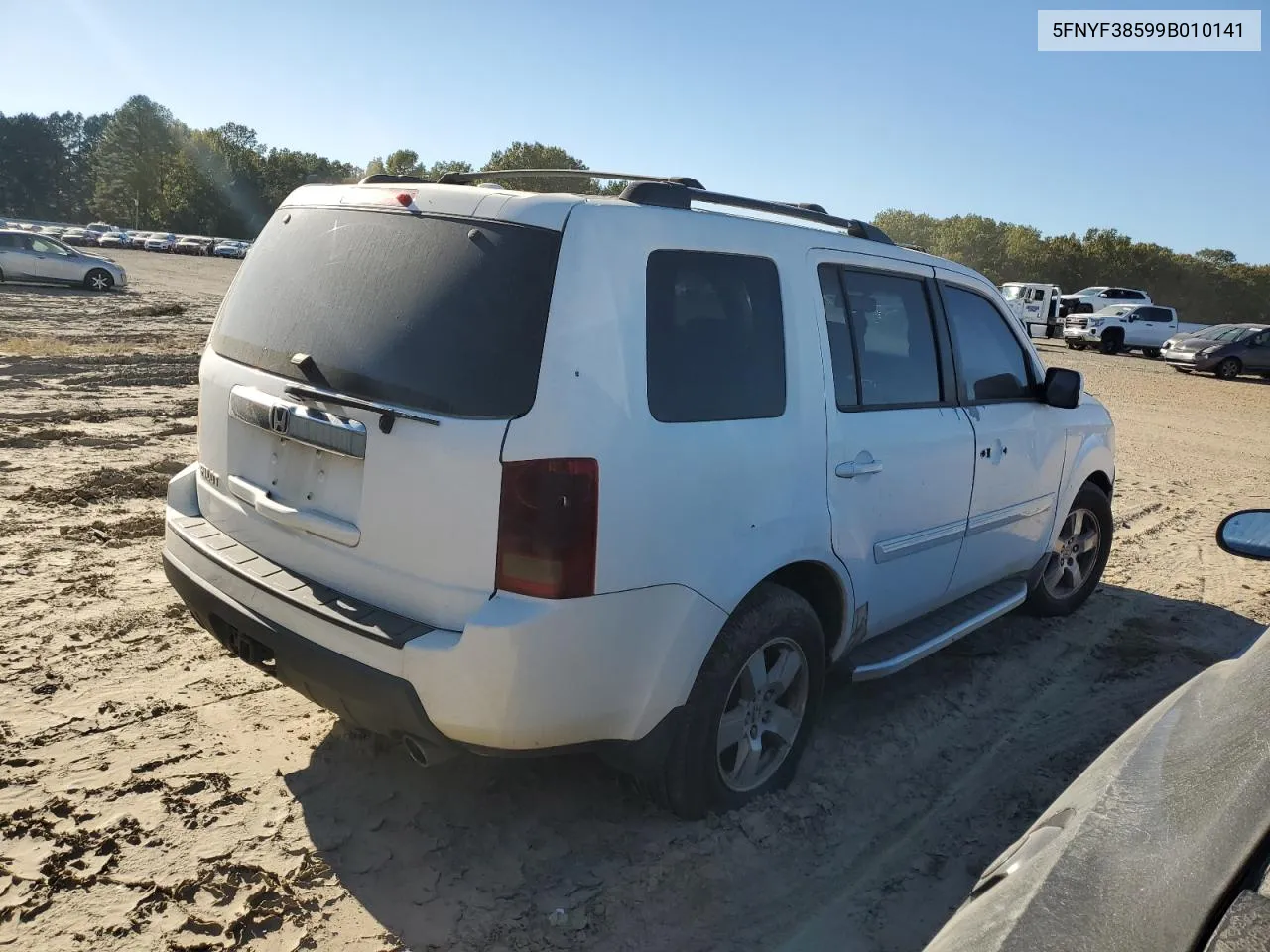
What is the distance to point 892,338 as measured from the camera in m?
4.02

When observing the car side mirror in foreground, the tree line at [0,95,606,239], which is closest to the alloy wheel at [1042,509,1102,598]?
the car side mirror in foreground

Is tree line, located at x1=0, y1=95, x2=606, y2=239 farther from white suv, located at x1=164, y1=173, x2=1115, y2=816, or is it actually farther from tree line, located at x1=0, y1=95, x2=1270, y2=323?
white suv, located at x1=164, y1=173, x2=1115, y2=816

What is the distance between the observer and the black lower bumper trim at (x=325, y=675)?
2723 millimetres

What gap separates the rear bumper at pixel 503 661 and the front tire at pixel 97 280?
2804cm

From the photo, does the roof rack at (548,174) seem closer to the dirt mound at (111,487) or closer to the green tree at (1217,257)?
the dirt mound at (111,487)

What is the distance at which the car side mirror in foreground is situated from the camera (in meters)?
2.49

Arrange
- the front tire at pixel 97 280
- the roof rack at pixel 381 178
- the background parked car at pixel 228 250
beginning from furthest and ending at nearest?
the background parked car at pixel 228 250 → the front tire at pixel 97 280 → the roof rack at pixel 381 178

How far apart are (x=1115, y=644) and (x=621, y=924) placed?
3754mm

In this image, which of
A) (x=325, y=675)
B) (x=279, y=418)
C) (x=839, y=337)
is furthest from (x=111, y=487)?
(x=839, y=337)

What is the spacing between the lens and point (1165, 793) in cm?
161

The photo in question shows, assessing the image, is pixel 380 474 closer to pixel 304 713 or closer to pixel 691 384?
pixel 691 384

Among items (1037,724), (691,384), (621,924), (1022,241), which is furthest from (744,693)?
(1022,241)

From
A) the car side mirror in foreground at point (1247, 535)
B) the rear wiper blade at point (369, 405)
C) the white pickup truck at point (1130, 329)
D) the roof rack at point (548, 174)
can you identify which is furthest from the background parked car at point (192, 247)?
the car side mirror in foreground at point (1247, 535)

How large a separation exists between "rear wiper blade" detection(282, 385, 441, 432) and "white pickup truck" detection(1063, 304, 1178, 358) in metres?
33.3
